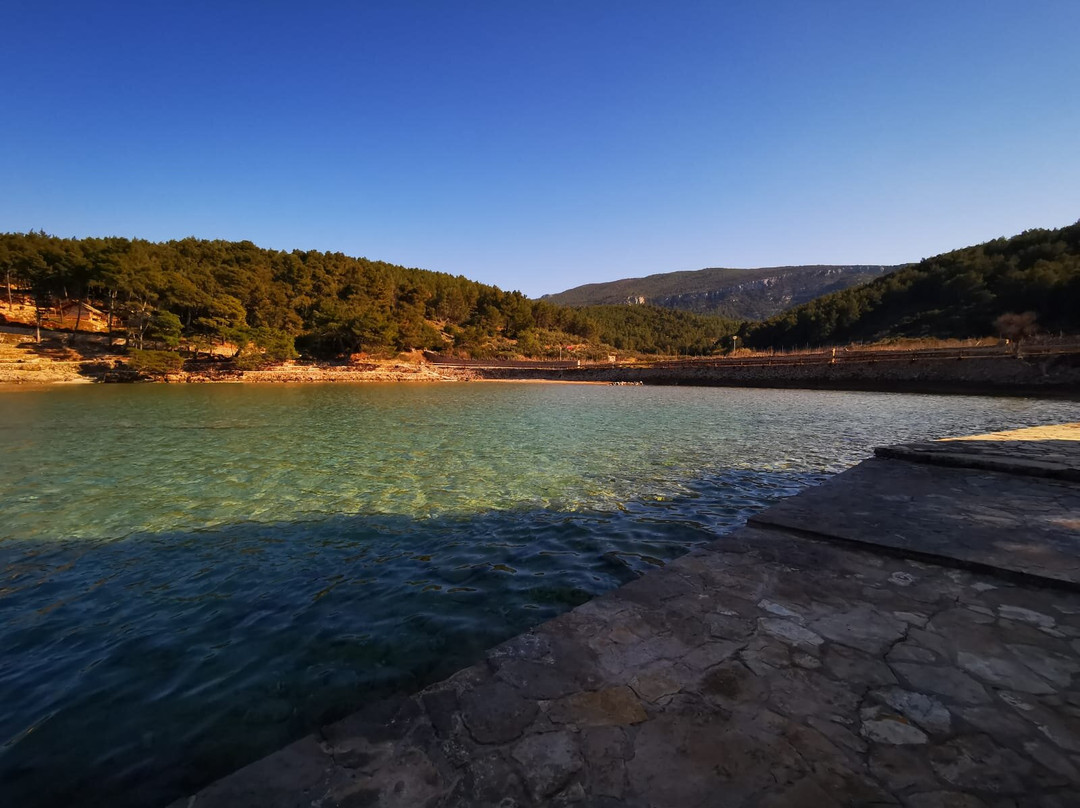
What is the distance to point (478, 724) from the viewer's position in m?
2.01

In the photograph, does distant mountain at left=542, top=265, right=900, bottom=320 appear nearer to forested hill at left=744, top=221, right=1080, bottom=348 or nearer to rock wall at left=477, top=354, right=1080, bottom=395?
forested hill at left=744, top=221, right=1080, bottom=348

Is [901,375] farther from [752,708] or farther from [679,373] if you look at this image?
[752,708]

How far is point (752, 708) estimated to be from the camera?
2.07 metres

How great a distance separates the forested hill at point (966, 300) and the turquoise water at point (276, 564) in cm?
5239

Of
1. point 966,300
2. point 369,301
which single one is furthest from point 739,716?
point 369,301

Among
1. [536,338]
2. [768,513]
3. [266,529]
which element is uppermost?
[536,338]

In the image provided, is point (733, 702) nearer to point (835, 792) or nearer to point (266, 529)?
point (835, 792)

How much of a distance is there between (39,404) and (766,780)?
101 ft

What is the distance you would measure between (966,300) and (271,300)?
87.9m

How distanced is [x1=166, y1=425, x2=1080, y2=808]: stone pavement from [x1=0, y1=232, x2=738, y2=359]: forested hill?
5579cm

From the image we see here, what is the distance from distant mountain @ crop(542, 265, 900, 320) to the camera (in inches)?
6216

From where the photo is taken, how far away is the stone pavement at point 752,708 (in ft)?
5.46

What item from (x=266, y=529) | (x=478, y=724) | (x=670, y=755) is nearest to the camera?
(x=670, y=755)

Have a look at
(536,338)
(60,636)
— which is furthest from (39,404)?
(536,338)
